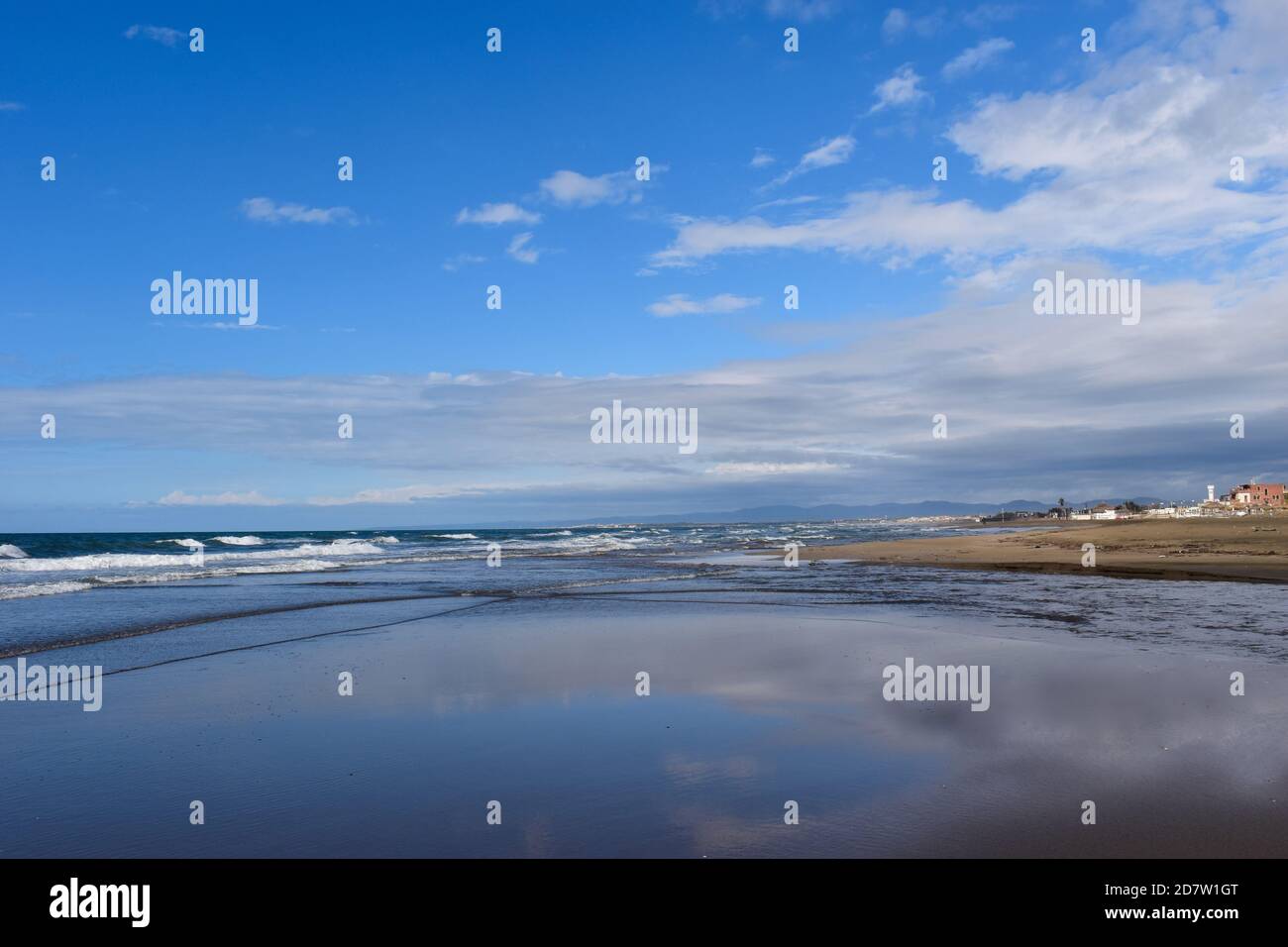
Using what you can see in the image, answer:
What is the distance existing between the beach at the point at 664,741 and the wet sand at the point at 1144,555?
10.2m

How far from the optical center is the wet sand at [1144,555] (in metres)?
26.1

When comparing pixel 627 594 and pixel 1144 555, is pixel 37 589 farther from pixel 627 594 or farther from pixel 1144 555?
pixel 1144 555

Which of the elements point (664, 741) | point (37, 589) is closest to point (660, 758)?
point (664, 741)

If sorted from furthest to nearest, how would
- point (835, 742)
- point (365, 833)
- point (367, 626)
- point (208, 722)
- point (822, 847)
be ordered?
point (367, 626) < point (208, 722) < point (835, 742) < point (365, 833) < point (822, 847)

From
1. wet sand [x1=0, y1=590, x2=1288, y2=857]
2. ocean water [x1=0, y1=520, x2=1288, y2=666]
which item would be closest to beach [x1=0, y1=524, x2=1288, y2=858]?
wet sand [x1=0, y1=590, x2=1288, y2=857]

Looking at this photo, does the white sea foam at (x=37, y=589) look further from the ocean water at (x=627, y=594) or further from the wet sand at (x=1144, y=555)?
the wet sand at (x=1144, y=555)

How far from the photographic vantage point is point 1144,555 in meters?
34.6

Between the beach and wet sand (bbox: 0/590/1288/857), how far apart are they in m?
0.03

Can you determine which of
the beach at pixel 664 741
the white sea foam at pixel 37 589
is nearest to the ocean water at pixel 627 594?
the white sea foam at pixel 37 589
